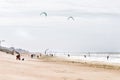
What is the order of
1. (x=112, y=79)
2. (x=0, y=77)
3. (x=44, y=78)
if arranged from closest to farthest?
(x=0, y=77)
(x=44, y=78)
(x=112, y=79)

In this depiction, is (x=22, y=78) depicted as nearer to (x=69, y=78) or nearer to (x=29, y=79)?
(x=29, y=79)

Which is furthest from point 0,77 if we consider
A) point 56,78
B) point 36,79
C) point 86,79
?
point 86,79

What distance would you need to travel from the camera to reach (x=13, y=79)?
2236 cm

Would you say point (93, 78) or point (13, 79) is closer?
point (13, 79)

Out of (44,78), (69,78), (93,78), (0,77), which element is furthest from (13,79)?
(93,78)

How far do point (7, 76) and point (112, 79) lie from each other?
7073mm

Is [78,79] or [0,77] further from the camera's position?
[78,79]

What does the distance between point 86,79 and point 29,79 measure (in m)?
4.23

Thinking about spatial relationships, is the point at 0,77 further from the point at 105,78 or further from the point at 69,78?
the point at 105,78

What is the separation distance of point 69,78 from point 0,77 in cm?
502

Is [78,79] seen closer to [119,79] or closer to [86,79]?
[86,79]

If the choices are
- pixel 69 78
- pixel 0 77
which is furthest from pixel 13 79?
pixel 69 78

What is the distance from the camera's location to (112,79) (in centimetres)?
2628

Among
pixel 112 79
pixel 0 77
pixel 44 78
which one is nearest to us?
pixel 0 77
